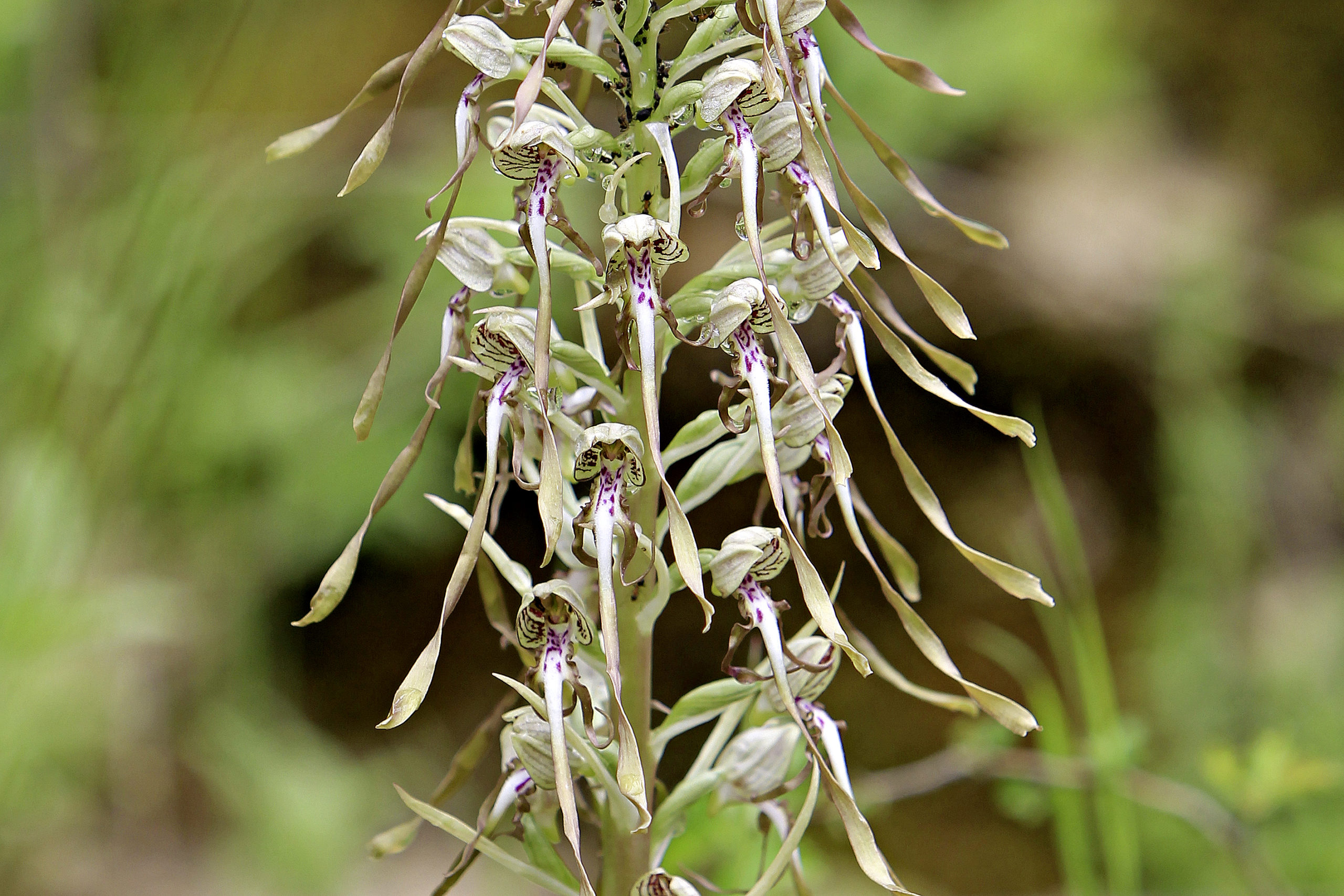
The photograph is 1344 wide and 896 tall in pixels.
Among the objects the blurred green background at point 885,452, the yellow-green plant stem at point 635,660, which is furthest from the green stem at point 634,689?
the blurred green background at point 885,452

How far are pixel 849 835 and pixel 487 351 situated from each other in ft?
1.41

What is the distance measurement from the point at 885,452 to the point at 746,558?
7.69 ft

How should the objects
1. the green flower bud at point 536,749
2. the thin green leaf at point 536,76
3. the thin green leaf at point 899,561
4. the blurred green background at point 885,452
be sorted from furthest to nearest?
the blurred green background at point 885,452
the thin green leaf at point 899,561
the green flower bud at point 536,749
the thin green leaf at point 536,76

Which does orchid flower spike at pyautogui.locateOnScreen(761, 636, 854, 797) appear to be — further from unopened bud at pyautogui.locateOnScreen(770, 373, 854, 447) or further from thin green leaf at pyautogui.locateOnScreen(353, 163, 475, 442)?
thin green leaf at pyautogui.locateOnScreen(353, 163, 475, 442)

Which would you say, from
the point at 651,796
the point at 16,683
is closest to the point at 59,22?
the point at 16,683

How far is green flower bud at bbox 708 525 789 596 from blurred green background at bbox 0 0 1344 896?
137 centimetres

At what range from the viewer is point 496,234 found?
1846 millimetres

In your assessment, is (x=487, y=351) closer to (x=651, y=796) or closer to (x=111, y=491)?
(x=651, y=796)

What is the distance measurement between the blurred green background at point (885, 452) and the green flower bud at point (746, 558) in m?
1.37

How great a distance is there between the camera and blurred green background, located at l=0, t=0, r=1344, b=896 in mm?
2281

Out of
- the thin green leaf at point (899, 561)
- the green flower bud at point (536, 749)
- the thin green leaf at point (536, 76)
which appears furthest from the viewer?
the thin green leaf at point (899, 561)

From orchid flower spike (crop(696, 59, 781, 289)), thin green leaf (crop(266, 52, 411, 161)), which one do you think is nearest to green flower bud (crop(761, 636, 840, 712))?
orchid flower spike (crop(696, 59, 781, 289))

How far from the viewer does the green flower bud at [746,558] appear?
74cm

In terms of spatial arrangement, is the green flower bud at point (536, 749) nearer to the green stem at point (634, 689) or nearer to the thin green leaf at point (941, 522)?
the green stem at point (634, 689)
